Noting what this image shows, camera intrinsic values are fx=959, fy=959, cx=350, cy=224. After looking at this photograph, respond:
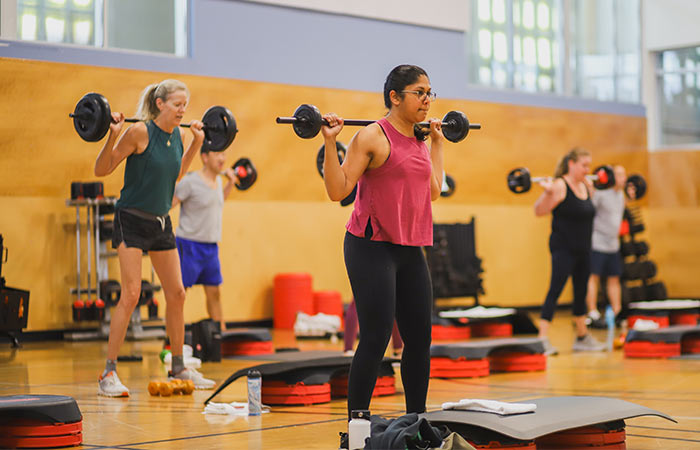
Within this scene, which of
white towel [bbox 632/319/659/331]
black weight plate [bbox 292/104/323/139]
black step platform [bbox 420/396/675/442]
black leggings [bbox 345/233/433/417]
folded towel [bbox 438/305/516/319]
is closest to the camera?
black step platform [bbox 420/396/675/442]

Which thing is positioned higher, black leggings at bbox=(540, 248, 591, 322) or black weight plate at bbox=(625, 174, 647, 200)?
black weight plate at bbox=(625, 174, 647, 200)

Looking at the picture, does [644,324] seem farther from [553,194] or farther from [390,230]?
[390,230]

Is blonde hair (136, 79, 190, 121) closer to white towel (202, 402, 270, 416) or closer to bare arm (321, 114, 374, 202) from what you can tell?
white towel (202, 402, 270, 416)

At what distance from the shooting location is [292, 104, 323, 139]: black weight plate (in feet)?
12.4

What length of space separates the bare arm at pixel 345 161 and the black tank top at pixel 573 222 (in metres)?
4.49

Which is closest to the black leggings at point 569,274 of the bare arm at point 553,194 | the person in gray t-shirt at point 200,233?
the bare arm at point 553,194

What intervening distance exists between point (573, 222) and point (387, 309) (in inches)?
181

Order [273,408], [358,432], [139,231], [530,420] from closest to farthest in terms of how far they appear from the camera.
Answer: [358,432], [530,420], [273,408], [139,231]

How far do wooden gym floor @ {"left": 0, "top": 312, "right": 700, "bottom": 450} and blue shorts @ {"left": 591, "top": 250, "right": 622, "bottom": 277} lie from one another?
272 centimetres

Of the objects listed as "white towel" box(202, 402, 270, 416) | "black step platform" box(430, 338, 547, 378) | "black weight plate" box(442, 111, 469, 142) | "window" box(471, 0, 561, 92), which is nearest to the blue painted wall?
"window" box(471, 0, 561, 92)

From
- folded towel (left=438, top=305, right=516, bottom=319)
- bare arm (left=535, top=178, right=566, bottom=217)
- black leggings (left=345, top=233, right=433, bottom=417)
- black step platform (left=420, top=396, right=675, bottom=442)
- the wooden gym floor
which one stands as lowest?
the wooden gym floor

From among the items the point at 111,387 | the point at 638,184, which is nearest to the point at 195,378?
the point at 111,387

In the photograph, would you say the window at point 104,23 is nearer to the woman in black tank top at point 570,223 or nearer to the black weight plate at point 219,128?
the black weight plate at point 219,128

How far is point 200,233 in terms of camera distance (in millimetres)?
7715
